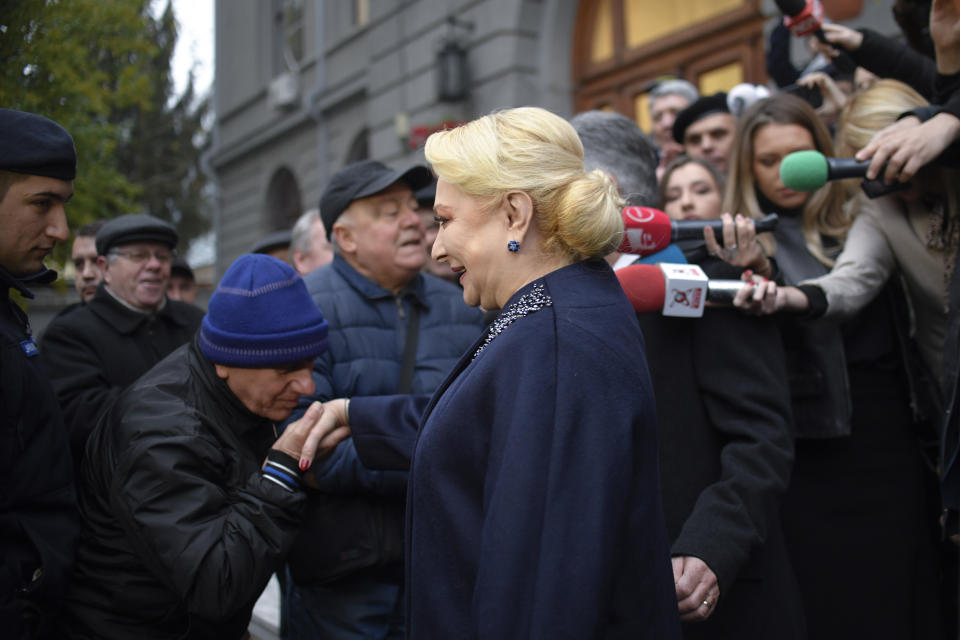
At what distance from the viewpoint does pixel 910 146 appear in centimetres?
215

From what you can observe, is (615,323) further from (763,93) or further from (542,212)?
(763,93)

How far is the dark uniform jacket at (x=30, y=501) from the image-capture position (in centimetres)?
187

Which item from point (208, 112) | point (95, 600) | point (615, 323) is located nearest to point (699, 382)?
point (615, 323)

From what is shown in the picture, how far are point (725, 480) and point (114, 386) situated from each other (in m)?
2.55

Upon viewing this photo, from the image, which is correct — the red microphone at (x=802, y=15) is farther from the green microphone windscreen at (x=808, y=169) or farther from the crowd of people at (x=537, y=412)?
the green microphone windscreen at (x=808, y=169)

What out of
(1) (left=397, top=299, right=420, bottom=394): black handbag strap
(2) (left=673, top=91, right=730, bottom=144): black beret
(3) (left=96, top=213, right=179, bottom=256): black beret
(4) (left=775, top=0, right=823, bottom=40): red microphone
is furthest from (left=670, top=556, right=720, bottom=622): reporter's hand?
(3) (left=96, top=213, right=179, bottom=256): black beret

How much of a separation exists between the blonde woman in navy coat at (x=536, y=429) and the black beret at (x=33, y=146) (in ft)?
3.66

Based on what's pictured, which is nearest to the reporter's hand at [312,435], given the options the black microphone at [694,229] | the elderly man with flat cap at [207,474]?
the elderly man with flat cap at [207,474]

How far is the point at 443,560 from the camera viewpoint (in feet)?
4.78

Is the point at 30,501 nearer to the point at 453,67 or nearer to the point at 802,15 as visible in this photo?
the point at 802,15

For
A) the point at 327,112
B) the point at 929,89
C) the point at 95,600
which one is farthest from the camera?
the point at 327,112

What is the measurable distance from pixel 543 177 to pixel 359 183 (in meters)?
1.40

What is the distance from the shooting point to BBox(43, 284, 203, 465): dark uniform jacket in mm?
3105

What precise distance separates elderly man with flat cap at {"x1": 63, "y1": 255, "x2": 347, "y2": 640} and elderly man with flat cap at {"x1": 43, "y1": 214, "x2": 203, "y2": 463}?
114 cm
